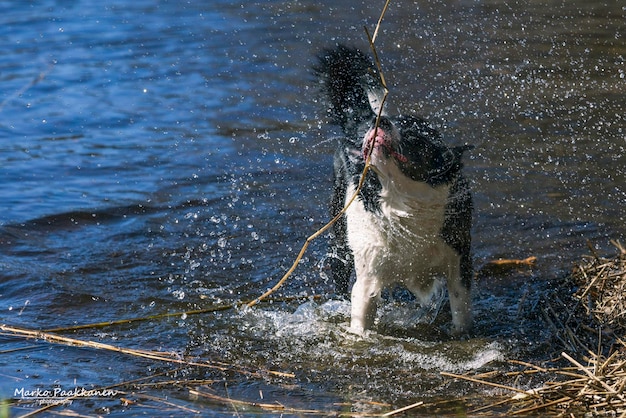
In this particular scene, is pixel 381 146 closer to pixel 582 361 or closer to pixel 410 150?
pixel 410 150

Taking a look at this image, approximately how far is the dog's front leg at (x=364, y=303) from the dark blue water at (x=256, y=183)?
0.27 ft

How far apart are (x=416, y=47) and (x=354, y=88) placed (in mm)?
6437

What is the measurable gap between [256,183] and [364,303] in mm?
2830

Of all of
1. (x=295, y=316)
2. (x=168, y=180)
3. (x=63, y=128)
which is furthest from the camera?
(x=63, y=128)

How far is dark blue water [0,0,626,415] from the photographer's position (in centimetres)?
461

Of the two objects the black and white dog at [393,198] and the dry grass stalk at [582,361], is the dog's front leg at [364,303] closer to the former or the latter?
the black and white dog at [393,198]

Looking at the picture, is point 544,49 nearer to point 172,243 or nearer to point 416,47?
point 416,47

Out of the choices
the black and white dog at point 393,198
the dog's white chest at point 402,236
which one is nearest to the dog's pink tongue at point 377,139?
the black and white dog at point 393,198

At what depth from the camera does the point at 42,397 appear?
4.10 meters

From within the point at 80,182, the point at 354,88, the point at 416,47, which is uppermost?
the point at 354,88

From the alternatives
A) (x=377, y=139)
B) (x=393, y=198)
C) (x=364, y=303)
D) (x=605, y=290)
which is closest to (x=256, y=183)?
(x=364, y=303)

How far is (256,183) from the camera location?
24.7 feet

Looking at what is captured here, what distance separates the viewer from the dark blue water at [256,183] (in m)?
4.61

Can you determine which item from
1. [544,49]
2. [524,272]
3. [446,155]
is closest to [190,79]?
[544,49]
